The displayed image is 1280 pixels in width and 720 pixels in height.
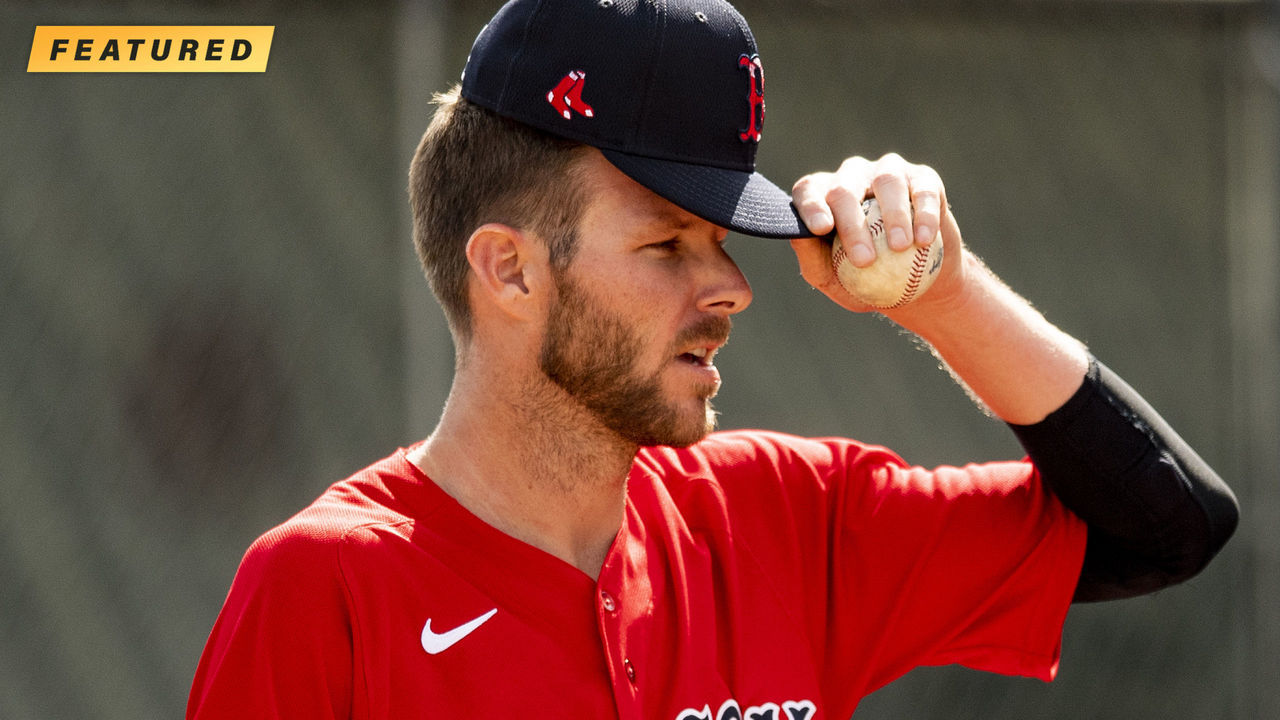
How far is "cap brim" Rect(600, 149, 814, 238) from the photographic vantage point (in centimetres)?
180

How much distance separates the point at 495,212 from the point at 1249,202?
3.34m

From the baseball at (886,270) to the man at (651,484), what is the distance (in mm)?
30

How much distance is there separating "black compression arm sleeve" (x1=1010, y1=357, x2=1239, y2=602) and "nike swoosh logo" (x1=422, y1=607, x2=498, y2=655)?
90cm

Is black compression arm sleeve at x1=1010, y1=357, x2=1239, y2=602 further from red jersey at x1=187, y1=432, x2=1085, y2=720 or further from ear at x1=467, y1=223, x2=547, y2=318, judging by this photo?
ear at x1=467, y1=223, x2=547, y2=318

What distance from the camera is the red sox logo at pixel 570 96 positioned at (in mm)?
1838

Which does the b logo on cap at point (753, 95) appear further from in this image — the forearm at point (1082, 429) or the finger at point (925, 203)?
the forearm at point (1082, 429)

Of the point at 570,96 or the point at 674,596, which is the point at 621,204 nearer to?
the point at 570,96

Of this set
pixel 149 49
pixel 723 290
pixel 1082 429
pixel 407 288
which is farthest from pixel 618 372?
pixel 407 288

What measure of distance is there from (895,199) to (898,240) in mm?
71

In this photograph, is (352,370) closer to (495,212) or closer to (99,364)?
(99,364)

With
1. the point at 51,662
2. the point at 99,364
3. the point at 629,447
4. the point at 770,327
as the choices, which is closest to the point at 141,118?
the point at 99,364

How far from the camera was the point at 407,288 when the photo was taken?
3717 millimetres

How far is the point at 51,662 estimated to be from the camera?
11.4 ft

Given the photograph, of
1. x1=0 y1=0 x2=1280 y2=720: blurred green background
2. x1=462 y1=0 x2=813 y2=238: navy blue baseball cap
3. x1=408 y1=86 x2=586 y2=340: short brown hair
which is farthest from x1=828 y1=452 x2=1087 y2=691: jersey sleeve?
x1=0 y1=0 x2=1280 y2=720: blurred green background
